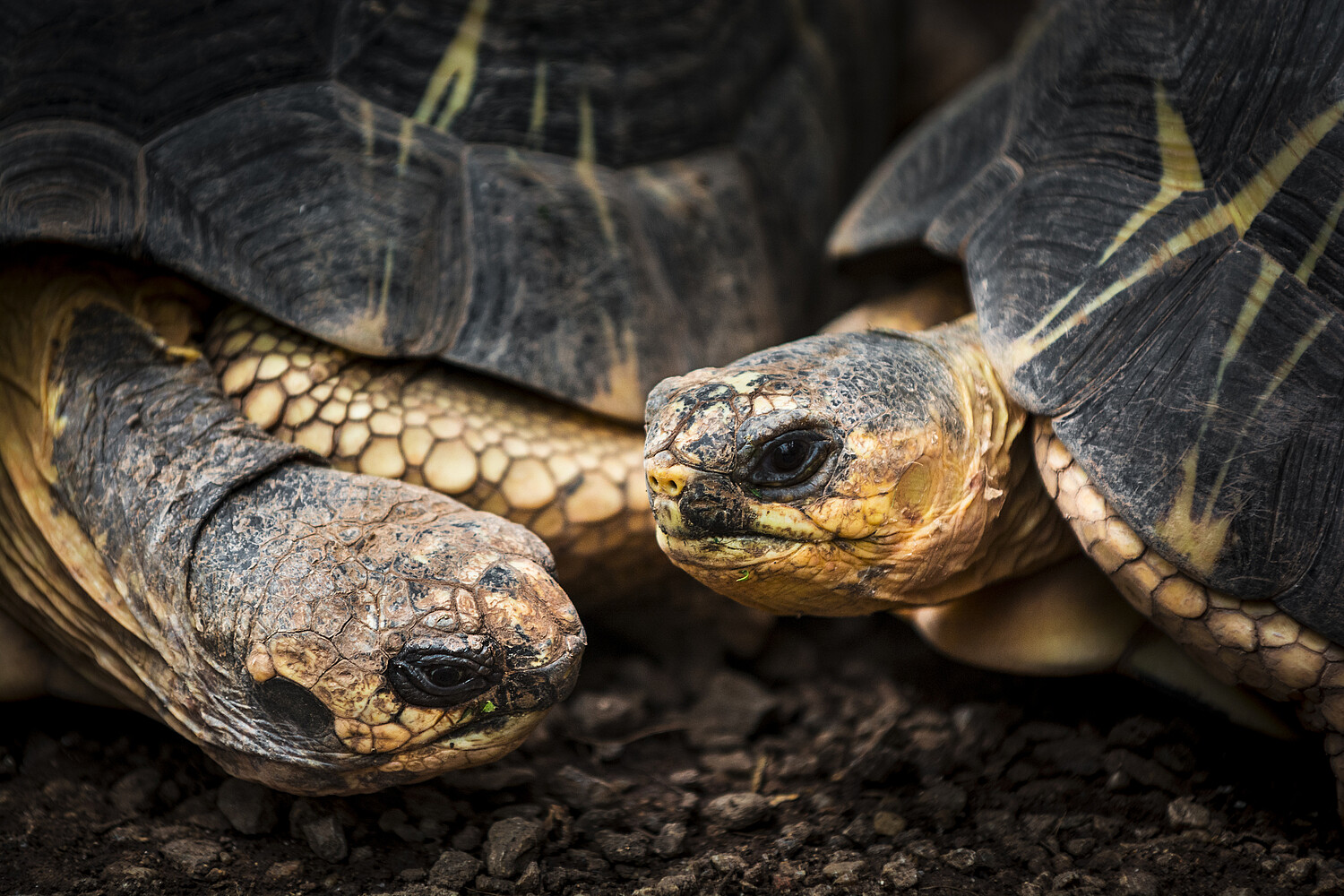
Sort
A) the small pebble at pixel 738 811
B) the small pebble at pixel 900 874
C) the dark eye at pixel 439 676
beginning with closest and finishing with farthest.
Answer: the dark eye at pixel 439 676 < the small pebble at pixel 900 874 < the small pebble at pixel 738 811

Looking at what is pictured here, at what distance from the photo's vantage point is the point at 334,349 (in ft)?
6.22

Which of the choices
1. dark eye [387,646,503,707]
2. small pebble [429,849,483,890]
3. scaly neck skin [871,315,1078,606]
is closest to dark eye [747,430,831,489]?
scaly neck skin [871,315,1078,606]

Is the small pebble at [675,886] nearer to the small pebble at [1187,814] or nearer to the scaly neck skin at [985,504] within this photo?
the scaly neck skin at [985,504]

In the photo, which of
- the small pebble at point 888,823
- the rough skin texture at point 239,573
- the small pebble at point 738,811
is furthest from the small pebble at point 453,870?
the small pebble at point 888,823

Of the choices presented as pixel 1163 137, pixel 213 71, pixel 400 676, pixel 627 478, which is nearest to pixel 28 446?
pixel 213 71

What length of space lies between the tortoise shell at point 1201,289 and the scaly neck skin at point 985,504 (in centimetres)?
8

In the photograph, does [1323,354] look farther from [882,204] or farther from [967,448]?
[882,204]

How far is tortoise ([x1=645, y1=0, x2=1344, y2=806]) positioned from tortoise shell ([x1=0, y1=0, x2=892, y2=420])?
21.5 inches

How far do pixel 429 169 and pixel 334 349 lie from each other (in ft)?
1.32

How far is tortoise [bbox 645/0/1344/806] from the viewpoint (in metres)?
1.47

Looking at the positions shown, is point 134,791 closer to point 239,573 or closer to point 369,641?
point 239,573

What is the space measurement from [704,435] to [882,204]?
114 centimetres

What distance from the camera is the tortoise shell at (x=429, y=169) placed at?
5.78ft

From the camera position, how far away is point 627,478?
1.97 m
